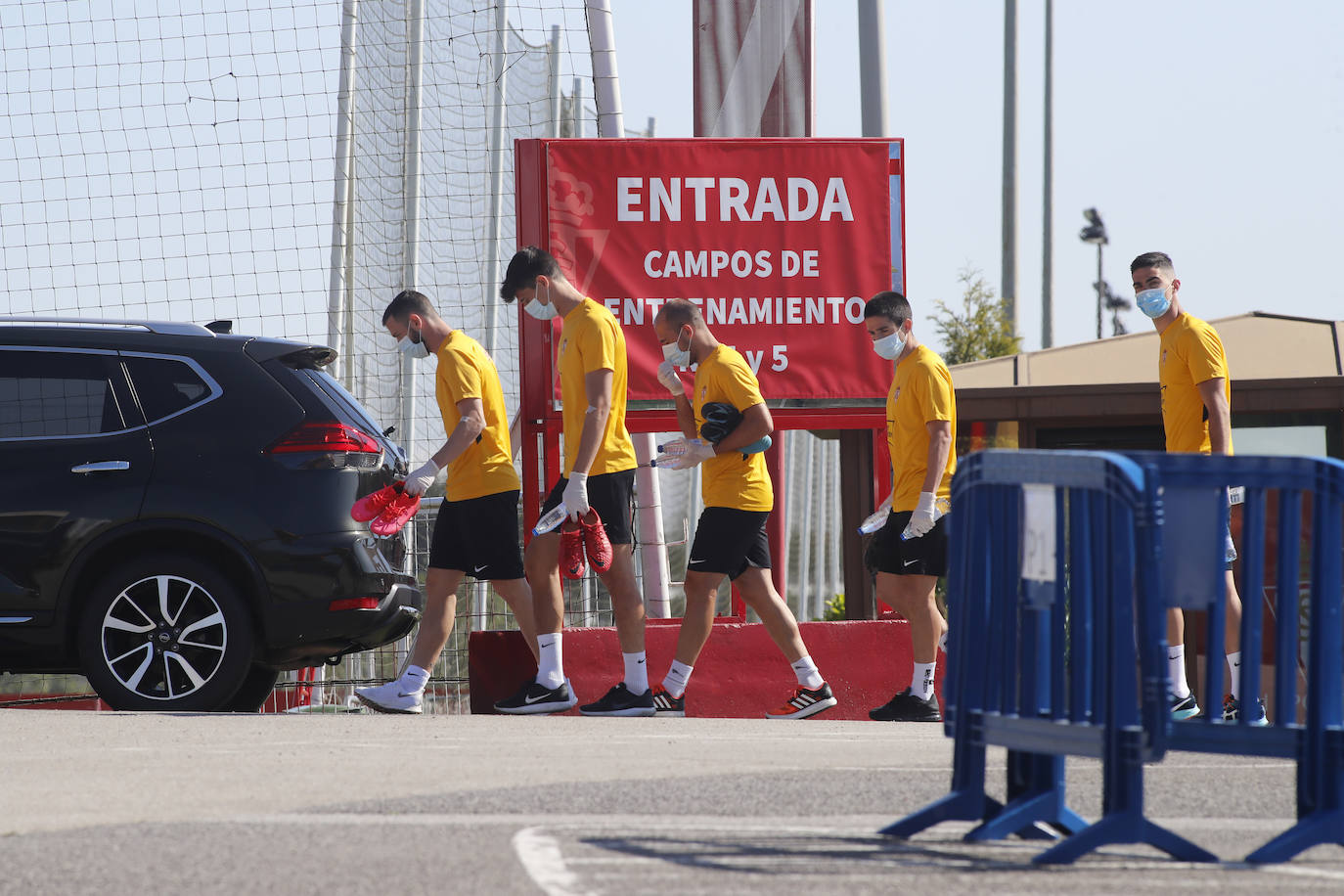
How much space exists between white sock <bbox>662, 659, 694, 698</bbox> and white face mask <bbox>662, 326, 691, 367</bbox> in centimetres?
139

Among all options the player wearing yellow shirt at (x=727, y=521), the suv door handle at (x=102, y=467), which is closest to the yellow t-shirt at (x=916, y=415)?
the player wearing yellow shirt at (x=727, y=521)

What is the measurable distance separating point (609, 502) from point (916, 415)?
4.68ft

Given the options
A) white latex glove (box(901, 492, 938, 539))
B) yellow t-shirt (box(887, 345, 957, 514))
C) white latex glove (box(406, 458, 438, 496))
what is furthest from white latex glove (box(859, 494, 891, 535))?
white latex glove (box(406, 458, 438, 496))

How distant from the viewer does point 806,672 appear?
26.5 ft

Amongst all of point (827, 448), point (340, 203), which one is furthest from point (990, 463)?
point (827, 448)

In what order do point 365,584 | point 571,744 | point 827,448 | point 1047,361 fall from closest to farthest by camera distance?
point 571,744
point 365,584
point 1047,361
point 827,448

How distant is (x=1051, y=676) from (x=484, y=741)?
2.83 meters

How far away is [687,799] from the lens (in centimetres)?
489

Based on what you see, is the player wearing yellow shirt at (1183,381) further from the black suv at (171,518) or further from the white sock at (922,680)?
the black suv at (171,518)

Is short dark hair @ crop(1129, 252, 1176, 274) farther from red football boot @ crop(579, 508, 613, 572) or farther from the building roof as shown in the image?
the building roof

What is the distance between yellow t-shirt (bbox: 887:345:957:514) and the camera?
310 inches

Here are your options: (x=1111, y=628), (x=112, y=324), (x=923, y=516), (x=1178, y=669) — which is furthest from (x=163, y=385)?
(x=1111, y=628)

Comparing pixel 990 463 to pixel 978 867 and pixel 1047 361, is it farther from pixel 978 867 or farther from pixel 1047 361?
pixel 1047 361

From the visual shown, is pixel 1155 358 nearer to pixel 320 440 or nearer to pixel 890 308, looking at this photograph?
pixel 890 308
